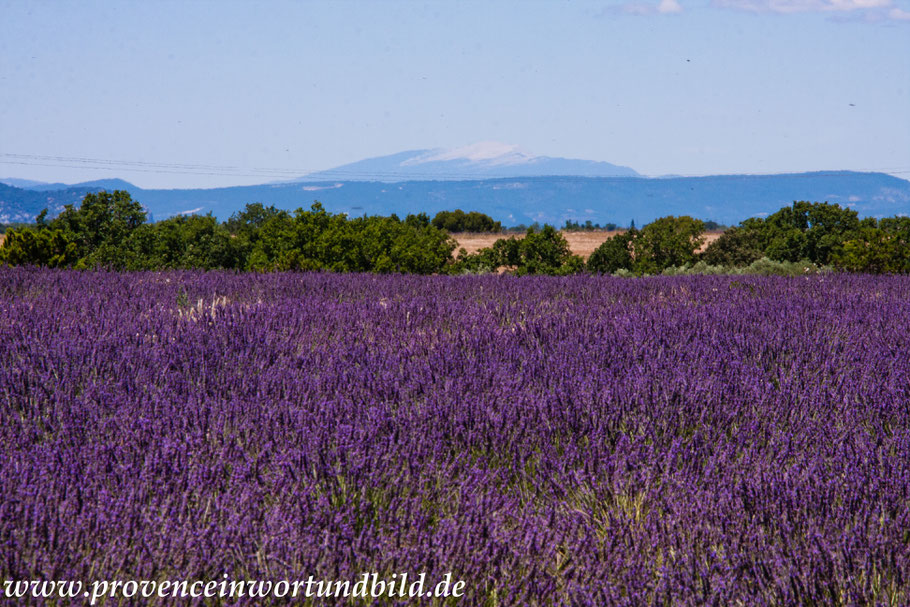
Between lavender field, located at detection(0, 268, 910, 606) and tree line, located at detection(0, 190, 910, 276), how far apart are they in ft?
27.1

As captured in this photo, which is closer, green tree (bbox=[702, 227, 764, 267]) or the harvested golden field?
green tree (bbox=[702, 227, 764, 267])

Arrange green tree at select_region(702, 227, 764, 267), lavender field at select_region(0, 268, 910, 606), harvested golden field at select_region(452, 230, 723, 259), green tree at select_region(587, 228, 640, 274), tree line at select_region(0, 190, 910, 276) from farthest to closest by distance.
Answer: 1. harvested golden field at select_region(452, 230, 723, 259)
2. green tree at select_region(702, 227, 764, 267)
3. green tree at select_region(587, 228, 640, 274)
4. tree line at select_region(0, 190, 910, 276)
5. lavender field at select_region(0, 268, 910, 606)

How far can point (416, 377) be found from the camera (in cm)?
303

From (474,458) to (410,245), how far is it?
12.7 m

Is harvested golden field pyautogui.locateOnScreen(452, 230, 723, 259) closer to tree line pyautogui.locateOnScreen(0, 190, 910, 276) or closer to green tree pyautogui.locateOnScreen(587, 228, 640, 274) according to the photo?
tree line pyautogui.locateOnScreen(0, 190, 910, 276)

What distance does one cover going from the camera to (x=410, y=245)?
14.9 m

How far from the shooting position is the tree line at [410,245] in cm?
1380

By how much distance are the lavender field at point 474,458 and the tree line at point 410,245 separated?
826 cm

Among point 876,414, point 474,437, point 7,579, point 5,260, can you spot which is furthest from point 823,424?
point 5,260

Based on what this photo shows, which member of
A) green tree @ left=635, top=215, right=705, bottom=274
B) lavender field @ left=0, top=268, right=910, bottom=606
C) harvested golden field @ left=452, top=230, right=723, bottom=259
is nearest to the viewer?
lavender field @ left=0, top=268, right=910, bottom=606

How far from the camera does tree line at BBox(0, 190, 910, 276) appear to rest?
543 inches

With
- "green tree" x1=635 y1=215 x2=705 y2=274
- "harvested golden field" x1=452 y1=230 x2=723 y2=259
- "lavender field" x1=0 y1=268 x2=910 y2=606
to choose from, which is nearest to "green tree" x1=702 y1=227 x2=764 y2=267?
"green tree" x1=635 y1=215 x2=705 y2=274

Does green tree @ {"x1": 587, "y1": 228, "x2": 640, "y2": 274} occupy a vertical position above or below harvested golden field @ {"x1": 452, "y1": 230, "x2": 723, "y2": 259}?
above

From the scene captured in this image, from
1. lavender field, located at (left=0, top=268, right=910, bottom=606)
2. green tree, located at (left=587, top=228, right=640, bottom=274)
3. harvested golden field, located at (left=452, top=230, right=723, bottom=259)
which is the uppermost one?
lavender field, located at (left=0, top=268, right=910, bottom=606)
